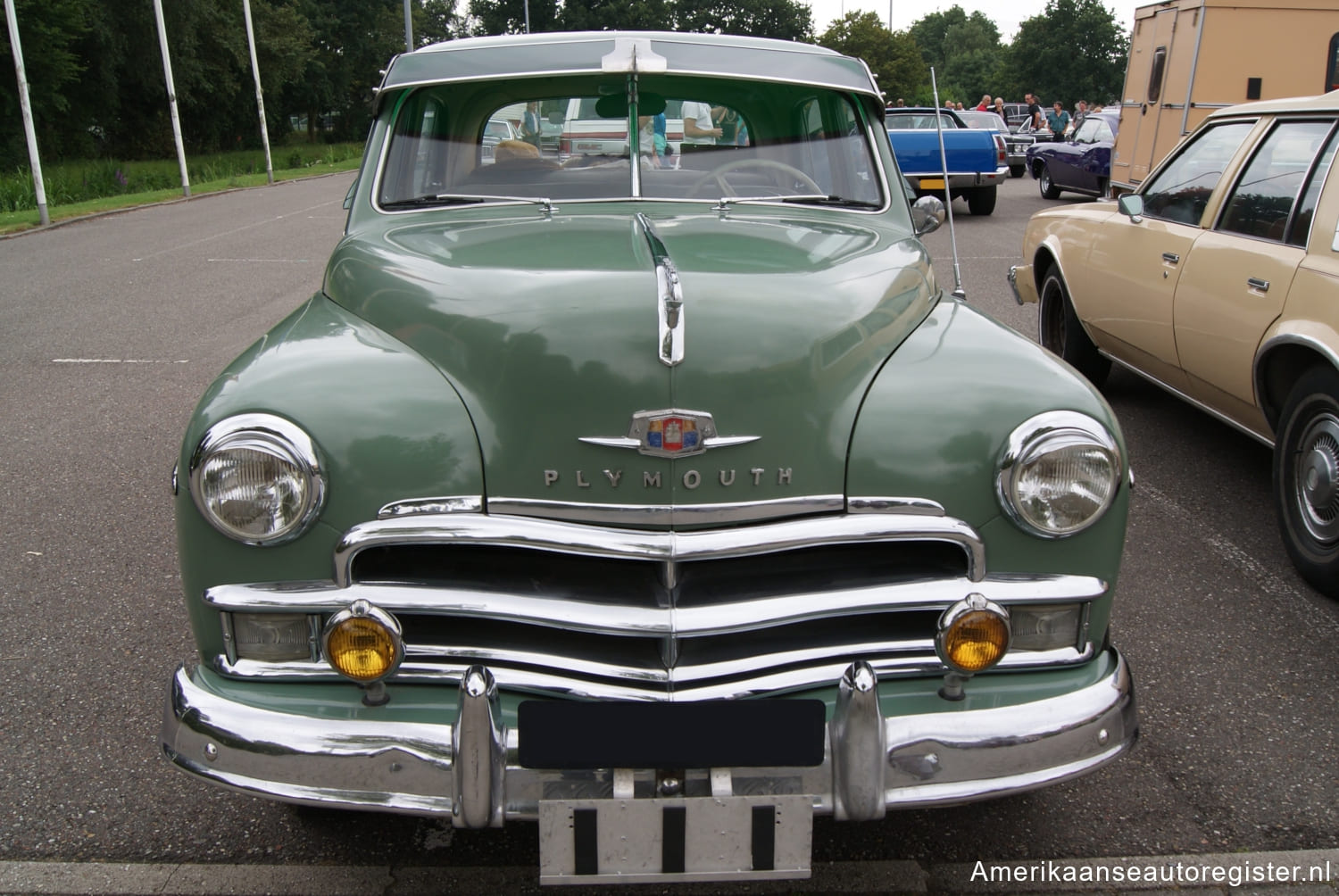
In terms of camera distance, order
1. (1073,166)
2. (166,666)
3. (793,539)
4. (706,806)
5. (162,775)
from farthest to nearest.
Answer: (1073,166) → (166,666) → (162,775) → (793,539) → (706,806)

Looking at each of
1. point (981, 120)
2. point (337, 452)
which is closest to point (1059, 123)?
point (981, 120)

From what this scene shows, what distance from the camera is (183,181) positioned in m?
24.3

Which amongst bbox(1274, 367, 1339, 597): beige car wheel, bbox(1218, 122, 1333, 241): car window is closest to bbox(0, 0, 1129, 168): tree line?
bbox(1218, 122, 1333, 241): car window

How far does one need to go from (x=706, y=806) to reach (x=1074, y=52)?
7812 centimetres

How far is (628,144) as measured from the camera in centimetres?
364

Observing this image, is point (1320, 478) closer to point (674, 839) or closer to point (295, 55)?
point (674, 839)

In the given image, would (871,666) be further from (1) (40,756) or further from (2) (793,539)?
(1) (40,756)

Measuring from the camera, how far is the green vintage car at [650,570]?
2.07 m

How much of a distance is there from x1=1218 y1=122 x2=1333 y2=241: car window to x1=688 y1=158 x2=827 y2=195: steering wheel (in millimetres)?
2104

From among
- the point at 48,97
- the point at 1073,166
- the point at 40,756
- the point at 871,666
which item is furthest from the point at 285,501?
the point at 48,97

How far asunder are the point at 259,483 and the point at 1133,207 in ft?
15.2

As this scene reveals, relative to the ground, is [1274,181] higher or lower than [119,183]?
higher

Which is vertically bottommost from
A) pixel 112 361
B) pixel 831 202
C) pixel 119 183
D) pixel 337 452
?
pixel 119 183

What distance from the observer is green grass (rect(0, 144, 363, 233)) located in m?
20.1
